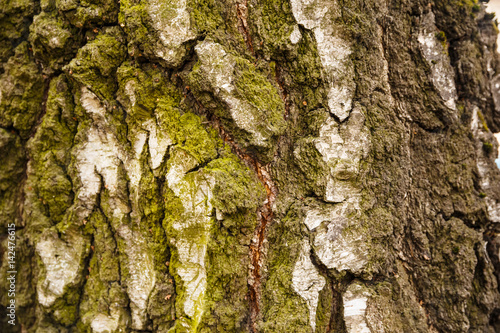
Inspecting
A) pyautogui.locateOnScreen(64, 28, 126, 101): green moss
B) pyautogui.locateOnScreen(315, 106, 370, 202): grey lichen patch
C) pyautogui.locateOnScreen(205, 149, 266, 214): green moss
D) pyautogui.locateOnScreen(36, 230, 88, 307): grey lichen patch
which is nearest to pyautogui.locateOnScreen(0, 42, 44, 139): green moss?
pyautogui.locateOnScreen(64, 28, 126, 101): green moss

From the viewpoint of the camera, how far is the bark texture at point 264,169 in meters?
1.53

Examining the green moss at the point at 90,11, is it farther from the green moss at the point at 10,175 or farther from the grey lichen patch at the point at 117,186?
the green moss at the point at 10,175

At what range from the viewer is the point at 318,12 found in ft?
5.33

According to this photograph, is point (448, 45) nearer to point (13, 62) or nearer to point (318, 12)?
point (318, 12)

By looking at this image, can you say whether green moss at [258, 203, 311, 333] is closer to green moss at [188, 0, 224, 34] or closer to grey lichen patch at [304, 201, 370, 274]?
grey lichen patch at [304, 201, 370, 274]

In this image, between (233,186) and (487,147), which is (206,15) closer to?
(233,186)

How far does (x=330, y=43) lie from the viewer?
5.34 ft

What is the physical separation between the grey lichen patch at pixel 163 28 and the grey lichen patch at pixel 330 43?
22.8 inches

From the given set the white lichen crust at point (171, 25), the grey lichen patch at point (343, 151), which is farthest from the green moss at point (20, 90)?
the grey lichen patch at point (343, 151)

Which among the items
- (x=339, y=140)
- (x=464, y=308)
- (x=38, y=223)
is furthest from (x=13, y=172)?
(x=464, y=308)

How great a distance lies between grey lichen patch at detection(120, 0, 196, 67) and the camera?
1534mm

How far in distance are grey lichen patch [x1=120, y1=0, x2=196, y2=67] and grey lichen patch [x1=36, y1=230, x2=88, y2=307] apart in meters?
1.14

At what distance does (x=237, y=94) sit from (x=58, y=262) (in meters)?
1.42

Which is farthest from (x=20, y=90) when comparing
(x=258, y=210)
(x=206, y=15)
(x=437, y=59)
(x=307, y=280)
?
(x=437, y=59)
